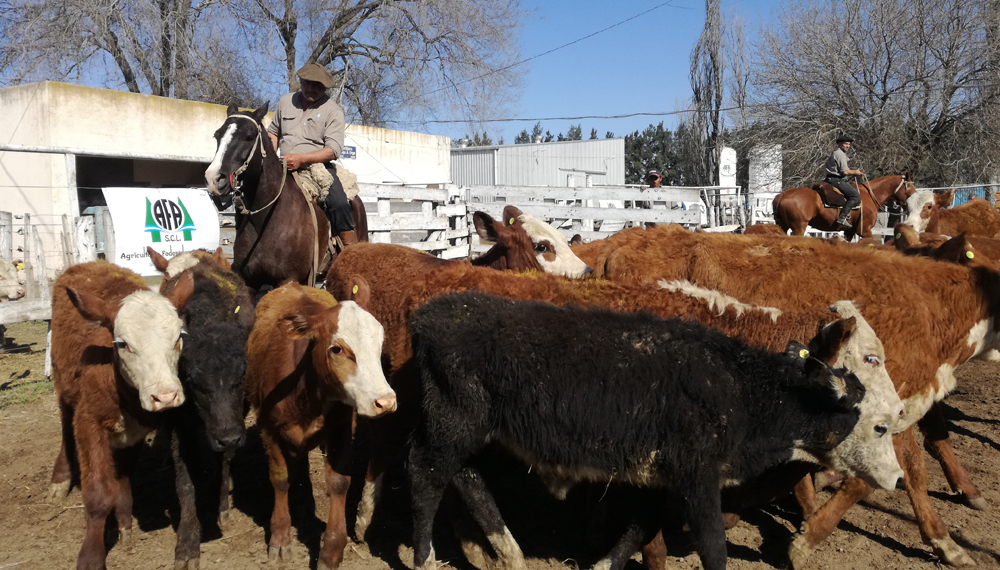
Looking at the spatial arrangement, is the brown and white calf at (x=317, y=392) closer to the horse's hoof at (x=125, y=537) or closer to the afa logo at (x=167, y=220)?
the horse's hoof at (x=125, y=537)

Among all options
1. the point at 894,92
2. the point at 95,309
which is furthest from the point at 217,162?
the point at 894,92

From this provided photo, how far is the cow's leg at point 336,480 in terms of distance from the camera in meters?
4.22

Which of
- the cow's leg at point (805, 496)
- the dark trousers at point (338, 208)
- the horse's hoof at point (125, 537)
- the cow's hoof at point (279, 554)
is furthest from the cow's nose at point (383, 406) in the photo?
the dark trousers at point (338, 208)

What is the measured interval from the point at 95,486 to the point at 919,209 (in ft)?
39.5

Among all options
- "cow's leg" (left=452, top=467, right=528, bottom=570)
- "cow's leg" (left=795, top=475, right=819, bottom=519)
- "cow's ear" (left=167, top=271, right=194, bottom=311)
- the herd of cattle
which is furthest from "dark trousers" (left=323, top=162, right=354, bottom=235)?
"cow's leg" (left=795, top=475, right=819, bottom=519)

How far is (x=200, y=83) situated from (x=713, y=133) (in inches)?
912

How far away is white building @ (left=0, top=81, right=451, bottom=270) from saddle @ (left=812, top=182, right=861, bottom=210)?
11448 millimetres

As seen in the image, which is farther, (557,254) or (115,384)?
(557,254)

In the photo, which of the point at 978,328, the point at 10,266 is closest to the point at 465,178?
the point at 10,266

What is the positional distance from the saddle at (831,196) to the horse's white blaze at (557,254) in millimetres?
Result: 9372

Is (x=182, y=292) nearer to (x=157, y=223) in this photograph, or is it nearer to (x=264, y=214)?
(x=264, y=214)

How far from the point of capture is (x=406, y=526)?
4.91 meters

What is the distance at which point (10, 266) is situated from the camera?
31.9 feet

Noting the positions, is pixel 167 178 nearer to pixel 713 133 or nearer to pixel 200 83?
pixel 200 83
